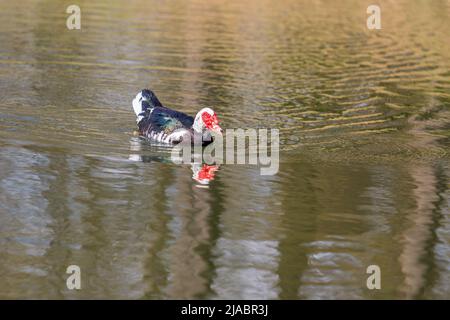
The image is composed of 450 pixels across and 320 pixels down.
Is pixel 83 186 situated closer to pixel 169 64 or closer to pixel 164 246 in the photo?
pixel 164 246

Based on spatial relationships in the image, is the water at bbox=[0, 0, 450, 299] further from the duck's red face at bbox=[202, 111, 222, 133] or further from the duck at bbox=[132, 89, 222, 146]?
the duck's red face at bbox=[202, 111, 222, 133]

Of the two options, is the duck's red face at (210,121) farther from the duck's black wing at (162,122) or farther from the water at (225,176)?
the water at (225,176)

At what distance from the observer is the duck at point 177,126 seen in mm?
14883

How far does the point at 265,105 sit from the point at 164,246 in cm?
843

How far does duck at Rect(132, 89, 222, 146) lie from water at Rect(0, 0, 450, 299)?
310 millimetres

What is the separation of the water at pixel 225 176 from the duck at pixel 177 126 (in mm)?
310

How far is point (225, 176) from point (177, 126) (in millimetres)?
2110

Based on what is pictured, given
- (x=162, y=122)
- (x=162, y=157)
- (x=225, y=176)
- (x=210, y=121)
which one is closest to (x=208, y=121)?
(x=210, y=121)

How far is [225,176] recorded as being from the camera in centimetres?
1334

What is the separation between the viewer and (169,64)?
75.5 ft

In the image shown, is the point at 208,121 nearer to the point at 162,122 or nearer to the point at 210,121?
the point at 210,121

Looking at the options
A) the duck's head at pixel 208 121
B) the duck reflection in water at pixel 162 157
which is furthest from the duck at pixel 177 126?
the duck reflection in water at pixel 162 157

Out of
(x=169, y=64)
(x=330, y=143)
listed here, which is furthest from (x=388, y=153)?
(x=169, y=64)

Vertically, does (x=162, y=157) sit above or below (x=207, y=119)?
below
